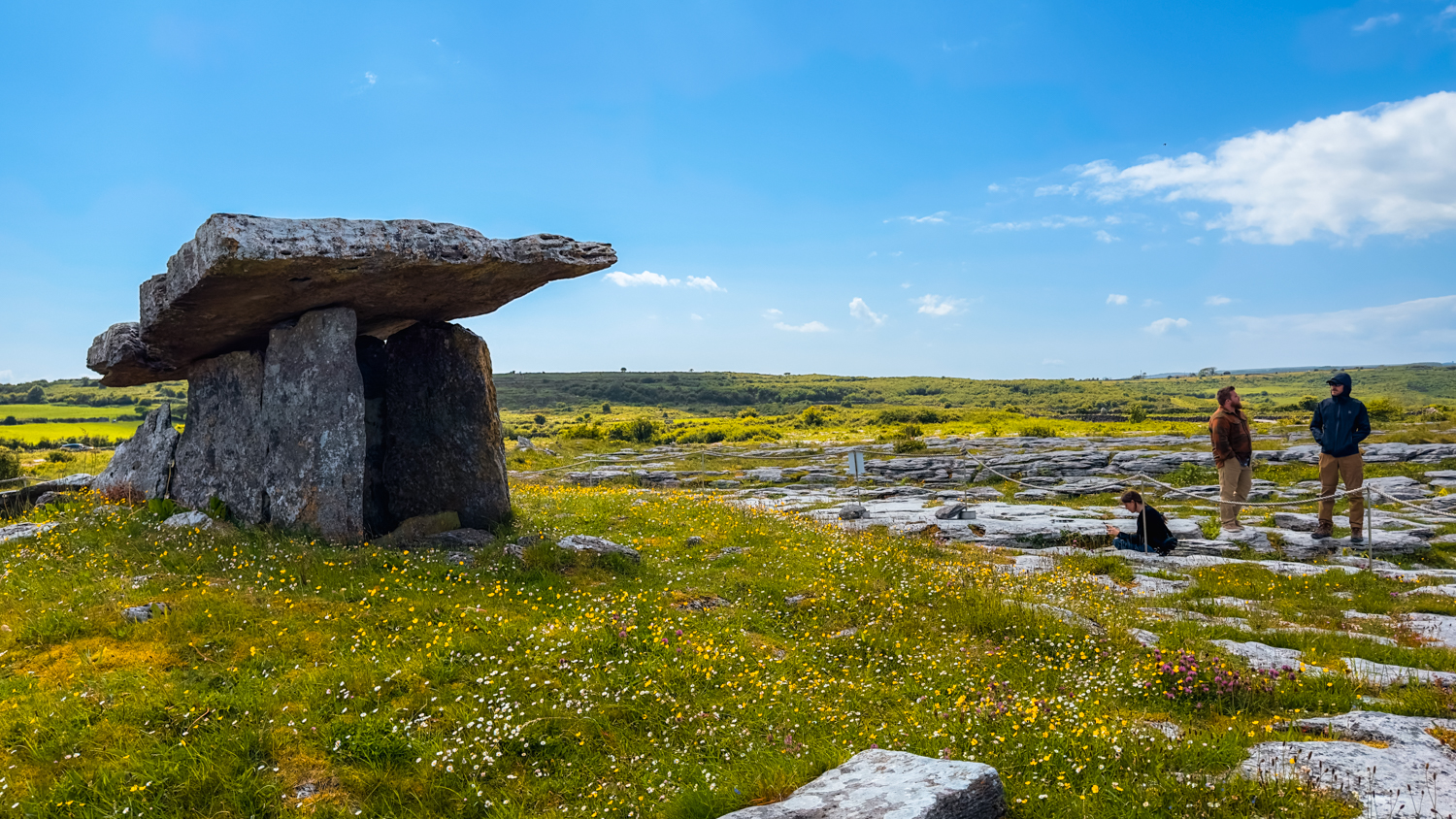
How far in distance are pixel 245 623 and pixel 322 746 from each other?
9.10 ft

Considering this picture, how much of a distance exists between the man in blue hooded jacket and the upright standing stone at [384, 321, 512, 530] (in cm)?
1502

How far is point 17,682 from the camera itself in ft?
22.0

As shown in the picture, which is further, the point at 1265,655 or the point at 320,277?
the point at 320,277

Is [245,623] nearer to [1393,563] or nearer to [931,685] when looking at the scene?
[931,685]

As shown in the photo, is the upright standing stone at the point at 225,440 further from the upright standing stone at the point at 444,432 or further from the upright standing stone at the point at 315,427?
the upright standing stone at the point at 444,432

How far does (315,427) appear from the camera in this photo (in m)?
11.6

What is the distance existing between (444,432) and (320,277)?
3681mm

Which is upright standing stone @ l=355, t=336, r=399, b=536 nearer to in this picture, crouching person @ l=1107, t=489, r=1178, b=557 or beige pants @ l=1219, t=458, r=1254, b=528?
crouching person @ l=1107, t=489, r=1178, b=557

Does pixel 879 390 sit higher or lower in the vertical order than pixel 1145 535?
higher

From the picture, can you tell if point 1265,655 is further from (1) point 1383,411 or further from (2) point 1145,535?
(1) point 1383,411

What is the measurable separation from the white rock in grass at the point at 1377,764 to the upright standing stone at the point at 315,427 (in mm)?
11134

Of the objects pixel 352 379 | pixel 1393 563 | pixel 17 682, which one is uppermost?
pixel 352 379

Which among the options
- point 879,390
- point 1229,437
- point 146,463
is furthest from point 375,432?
point 879,390

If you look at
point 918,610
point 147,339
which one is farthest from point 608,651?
point 147,339
